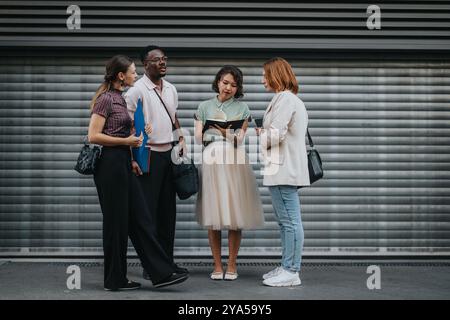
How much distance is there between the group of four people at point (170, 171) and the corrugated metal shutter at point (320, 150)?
1.44 meters

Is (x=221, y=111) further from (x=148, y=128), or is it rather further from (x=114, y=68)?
(x=114, y=68)

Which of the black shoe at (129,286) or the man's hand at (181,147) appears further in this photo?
the man's hand at (181,147)

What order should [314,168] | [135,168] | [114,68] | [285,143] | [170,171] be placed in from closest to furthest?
[114,68], [135,168], [285,143], [314,168], [170,171]

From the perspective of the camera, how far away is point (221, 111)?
6.95m

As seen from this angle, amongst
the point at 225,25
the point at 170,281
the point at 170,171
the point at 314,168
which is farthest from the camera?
the point at 225,25

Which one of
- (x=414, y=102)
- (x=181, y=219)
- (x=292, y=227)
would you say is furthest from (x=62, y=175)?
(x=414, y=102)

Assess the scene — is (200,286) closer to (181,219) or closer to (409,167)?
(181,219)

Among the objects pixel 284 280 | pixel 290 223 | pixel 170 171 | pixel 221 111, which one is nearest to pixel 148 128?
pixel 170 171

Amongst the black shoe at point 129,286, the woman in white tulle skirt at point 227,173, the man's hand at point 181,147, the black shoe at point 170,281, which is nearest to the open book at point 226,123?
the woman in white tulle skirt at point 227,173

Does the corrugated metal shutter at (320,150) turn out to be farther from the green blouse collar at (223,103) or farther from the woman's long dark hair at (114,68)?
the woman's long dark hair at (114,68)

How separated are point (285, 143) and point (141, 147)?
4.28 feet

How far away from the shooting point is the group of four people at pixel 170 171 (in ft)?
20.5

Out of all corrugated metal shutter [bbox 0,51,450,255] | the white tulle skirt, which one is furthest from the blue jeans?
corrugated metal shutter [bbox 0,51,450,255]

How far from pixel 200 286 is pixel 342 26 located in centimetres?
349
